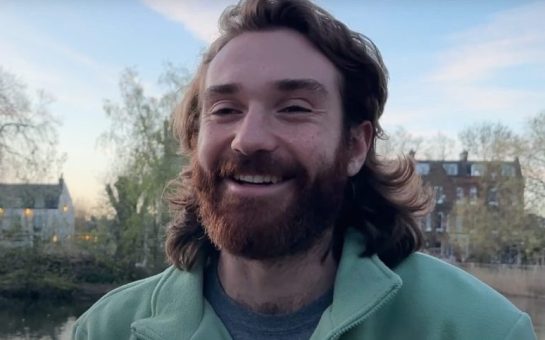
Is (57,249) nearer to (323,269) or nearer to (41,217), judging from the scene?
(41,217)

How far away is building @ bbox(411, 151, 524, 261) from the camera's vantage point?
27.1 m

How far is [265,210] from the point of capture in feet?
5.32

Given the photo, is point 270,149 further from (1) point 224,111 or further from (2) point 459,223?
(2) point 459,223

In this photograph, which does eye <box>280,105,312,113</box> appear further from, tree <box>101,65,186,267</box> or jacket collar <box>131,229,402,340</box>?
tree <box>101,65,186,267</box>

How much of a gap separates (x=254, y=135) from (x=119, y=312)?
2.13ft

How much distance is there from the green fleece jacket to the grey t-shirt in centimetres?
4

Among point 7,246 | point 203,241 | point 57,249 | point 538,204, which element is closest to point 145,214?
point 57,249

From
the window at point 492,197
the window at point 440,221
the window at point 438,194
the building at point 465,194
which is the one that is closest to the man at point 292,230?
the window at point 438,194

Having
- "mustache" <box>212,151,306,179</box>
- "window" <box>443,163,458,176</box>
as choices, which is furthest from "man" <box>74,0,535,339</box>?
"window" <box>443,163,458,176</box>

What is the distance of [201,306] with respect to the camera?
1.77 m

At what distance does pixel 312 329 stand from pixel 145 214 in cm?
2495

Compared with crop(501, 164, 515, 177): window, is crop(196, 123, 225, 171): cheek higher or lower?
lower

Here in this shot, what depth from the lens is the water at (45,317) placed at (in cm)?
1669

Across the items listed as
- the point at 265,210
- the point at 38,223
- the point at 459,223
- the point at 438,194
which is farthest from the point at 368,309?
the point at 459,223
